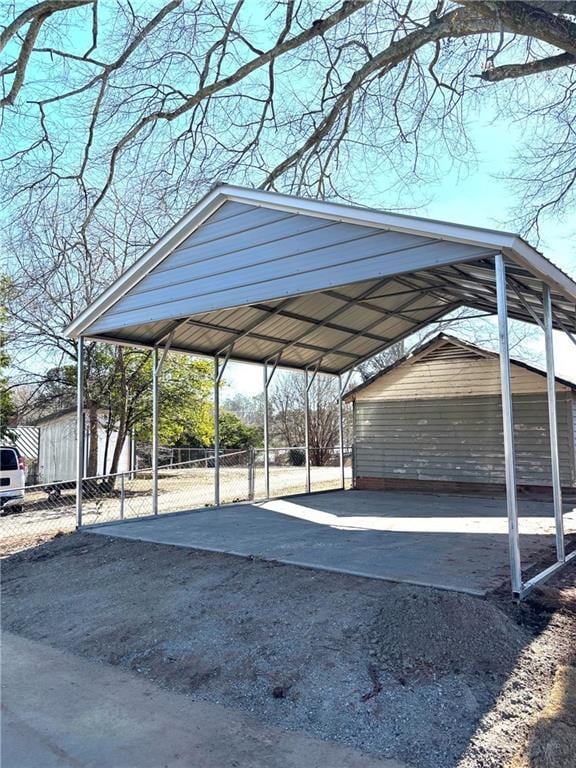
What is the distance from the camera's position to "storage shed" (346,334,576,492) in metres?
11.0

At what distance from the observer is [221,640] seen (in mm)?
3961

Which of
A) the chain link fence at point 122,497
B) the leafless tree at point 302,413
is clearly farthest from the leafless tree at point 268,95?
the leafless tree at point 302,413

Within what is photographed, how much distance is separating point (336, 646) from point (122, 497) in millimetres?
6042

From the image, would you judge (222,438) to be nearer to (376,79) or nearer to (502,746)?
(376,79)

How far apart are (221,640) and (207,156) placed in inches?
323

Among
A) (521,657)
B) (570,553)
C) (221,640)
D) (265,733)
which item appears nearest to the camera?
(265,733)

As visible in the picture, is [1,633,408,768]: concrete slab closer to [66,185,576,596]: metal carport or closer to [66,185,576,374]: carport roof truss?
[66,185,576,596]: metal carport

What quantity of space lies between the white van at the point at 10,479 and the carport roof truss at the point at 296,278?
485 cm

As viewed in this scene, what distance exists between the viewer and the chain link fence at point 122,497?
8984 millimetres

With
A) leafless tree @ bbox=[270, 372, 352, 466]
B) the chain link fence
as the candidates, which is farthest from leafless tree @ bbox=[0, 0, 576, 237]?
leafless tree @ bbox=[270, 372, 352, 466]

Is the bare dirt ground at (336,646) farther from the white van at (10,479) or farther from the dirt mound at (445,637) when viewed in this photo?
the white van at (10,479)

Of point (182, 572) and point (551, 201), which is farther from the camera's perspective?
point (551, 201)

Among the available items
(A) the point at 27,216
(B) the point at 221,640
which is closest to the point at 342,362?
(A) the point at 27,216

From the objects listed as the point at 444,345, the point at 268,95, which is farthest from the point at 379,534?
the point at 268,95
